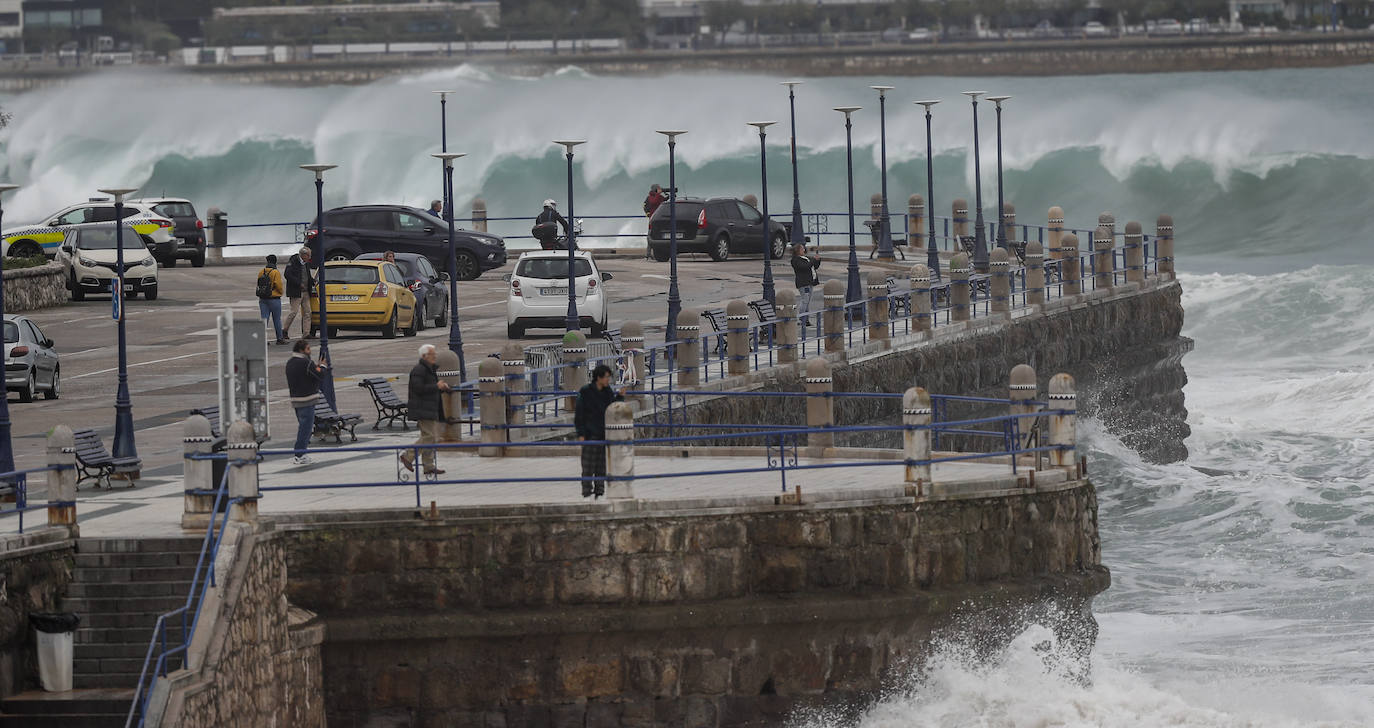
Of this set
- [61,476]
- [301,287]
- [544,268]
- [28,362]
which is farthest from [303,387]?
[301,287]

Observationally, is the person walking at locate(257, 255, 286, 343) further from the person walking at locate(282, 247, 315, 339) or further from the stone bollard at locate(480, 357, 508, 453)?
the stone bollard at locate(480, 357, 508, 453)

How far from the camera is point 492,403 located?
80.5 feet

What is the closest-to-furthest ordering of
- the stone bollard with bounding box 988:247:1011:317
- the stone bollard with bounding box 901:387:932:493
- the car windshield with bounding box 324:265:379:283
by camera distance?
the stone bollard with bounding box 901:387:932:493 → the stone bollard with bounding box 988:247:1011:317 → the car windshield with bounding box 324:265:379:283

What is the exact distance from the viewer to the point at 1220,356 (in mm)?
58375

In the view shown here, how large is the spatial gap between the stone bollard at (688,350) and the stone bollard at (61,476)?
11022 mm

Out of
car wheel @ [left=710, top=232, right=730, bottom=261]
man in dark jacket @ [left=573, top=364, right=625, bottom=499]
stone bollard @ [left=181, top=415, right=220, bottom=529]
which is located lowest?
A: stone bollard @ [left=181, top=415, right=220, bottom=529]

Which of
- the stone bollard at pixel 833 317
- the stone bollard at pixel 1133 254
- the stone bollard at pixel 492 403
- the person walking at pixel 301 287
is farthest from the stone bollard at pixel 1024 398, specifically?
the stone bollard at pixel 1133 254

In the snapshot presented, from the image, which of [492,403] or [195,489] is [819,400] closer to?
[492,403]

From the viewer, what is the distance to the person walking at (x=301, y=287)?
3731 centimetres

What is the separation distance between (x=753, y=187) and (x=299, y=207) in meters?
17.6

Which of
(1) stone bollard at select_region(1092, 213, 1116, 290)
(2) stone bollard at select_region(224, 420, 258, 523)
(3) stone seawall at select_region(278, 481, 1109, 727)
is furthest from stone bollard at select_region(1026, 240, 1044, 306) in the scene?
(2) stone bollard at select_region(224, 420, 258, 523)

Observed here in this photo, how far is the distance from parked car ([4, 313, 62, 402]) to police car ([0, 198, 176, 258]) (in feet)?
56.2

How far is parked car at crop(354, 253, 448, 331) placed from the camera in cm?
3931

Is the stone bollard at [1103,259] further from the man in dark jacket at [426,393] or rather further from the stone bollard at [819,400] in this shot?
the man in dark jacket at [426,393]
